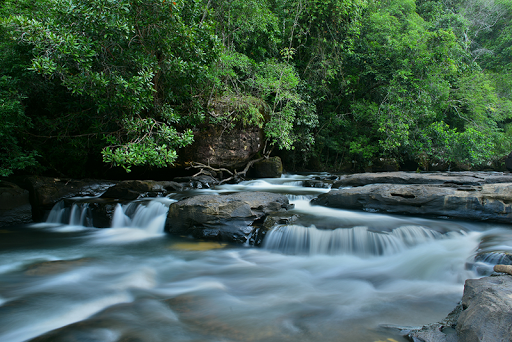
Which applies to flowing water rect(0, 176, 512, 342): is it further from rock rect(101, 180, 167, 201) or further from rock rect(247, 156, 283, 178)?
rock rect(247, 156, 283, 178)

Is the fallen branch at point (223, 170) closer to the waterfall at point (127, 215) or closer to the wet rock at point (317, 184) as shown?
the wet rock at point (317, 184)

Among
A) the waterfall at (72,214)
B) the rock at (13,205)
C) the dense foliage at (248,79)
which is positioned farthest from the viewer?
the waterfall at (72,214)

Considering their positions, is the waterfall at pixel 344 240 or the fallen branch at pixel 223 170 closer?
the waterfall at pixel 344 240

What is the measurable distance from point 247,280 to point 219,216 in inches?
67.4

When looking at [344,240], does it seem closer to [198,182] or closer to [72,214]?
[198,182]

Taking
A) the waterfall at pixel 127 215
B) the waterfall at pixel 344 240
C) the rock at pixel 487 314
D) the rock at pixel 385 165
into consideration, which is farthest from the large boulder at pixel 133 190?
the rock at pixel 385 165

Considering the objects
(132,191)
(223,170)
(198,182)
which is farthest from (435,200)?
(223,170)

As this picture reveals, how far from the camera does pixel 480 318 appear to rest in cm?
189

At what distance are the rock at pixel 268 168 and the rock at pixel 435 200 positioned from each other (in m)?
5.90

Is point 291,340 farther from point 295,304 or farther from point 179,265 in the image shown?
point 179,265

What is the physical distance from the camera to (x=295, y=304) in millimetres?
3217

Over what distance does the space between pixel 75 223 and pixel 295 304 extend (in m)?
6.05

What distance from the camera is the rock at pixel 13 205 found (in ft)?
21.9

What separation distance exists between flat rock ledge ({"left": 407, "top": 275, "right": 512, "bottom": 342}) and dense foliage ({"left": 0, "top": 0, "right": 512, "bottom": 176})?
20.0ft
